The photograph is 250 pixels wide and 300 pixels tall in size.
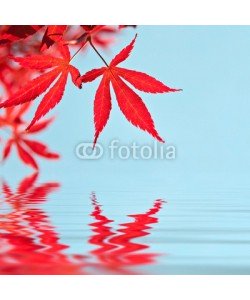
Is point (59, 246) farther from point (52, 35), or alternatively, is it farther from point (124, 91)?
point (52, 35)

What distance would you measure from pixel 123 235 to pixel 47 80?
400 millimetres

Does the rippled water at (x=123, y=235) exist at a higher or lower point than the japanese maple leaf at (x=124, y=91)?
lower

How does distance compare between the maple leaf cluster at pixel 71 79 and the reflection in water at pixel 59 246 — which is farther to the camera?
the maple leaf cluster at pixel 71 79

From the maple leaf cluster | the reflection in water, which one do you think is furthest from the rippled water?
the maple leaf cluster

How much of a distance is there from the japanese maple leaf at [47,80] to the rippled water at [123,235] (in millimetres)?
294

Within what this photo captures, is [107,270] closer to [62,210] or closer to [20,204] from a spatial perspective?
[62,210]

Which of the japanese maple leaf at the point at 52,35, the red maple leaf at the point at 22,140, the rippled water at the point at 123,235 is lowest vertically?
the rippled water at the point at 123,235

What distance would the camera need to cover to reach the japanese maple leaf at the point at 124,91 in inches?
58.3

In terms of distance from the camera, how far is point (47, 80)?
152 centimetres

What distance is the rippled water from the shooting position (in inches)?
50.7

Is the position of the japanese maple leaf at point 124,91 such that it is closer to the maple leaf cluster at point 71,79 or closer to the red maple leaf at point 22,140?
the maple leaf cluster at point 71,79

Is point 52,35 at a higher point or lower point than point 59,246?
higher

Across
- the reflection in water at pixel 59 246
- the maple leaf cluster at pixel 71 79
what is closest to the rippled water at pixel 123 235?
the reflection in water at pixel 59 246

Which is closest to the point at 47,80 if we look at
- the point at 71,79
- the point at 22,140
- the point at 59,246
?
the point at 71,79
